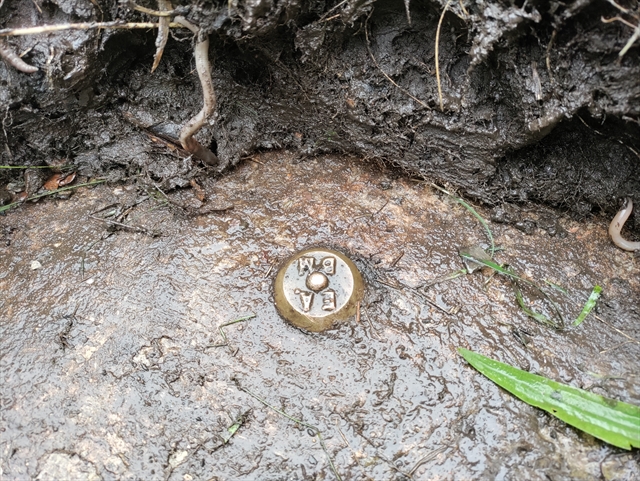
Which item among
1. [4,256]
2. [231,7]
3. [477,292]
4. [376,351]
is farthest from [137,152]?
[477,292]

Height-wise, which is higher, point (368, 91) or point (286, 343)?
point (368, 91)

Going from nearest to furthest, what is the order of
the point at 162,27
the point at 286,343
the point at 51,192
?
1. the point at 162,27
2. the point at 286,343
3. the point at 51,192

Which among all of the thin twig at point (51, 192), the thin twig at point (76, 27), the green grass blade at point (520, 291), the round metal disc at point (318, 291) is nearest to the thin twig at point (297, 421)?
the round metal disc at point (318, 291)

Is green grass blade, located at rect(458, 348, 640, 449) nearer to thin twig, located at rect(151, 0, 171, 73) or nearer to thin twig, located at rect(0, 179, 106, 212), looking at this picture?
thin twig, located at rect(151, 0, 171, 73)

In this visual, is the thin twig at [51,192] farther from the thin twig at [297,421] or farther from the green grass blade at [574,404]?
the green grass blade at [574,404]

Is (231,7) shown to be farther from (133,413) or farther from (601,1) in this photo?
(133,413)

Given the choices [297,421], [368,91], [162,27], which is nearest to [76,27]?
[162,27]

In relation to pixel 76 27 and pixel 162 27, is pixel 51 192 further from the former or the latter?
pixel 162 27
